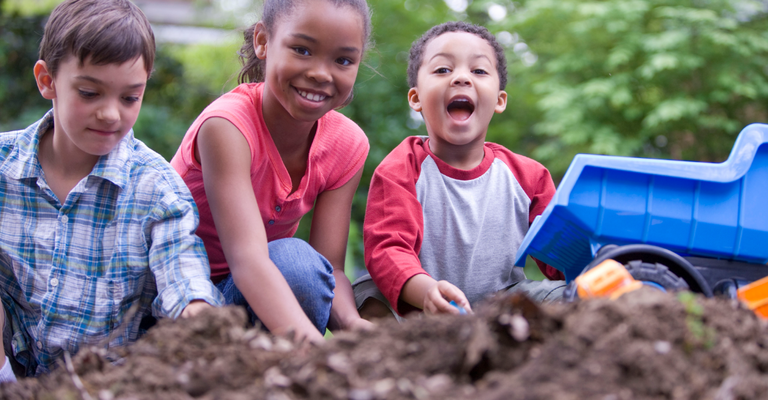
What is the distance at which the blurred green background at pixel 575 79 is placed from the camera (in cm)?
517

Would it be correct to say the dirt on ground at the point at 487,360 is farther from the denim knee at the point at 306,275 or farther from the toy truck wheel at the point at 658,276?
the denim knee at the point at 306,275

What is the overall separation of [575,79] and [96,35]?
536cm

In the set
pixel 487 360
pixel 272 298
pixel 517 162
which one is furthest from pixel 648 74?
pixel 487 360

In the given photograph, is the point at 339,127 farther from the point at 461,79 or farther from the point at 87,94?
the point at 87,94

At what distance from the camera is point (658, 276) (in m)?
1.24

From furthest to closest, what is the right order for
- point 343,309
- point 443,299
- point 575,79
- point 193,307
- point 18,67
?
point 575,79
point 18,67
point 343,309
point 443,299
point 193,307

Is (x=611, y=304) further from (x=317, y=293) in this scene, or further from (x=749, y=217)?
(x=317, y=293)

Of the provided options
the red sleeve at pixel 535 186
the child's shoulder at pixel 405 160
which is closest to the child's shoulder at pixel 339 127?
the child's shoulder at pixel 405 160

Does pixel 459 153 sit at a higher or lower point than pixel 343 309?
higher

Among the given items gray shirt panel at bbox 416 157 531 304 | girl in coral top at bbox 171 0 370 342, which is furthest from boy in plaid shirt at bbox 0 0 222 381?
gray shirt panel at bbox 416 157 531 304

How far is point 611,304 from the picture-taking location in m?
0.90

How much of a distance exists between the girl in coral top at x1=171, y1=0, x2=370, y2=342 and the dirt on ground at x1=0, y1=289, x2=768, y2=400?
396 millimetres

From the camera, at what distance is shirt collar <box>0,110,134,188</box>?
1549 mm

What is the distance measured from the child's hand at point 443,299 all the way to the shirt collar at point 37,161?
89cm
